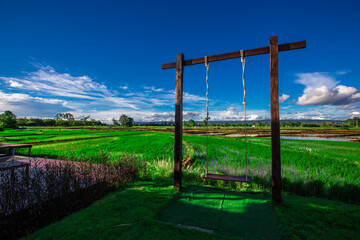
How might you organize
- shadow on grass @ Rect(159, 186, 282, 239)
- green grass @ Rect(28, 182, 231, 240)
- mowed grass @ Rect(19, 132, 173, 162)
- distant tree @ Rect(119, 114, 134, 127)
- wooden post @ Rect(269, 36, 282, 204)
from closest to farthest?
green grass @ Rect(28, 182, 231, 240), shadow on grass @ Rect(159, 186, 282, 239), wooden post @ Rect(269, 36, 282, 204), mowed grass @ Rect(19, 132, 173, 162), distant tree @ Rect(119, 114, 134, 127)

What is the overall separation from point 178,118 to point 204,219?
246 centimetres

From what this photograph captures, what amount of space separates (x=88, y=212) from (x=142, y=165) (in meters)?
3.03

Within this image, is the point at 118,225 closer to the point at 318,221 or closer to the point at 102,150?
the point at 318,221

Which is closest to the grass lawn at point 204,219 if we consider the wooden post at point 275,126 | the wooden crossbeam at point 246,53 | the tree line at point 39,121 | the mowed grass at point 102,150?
the wooden post at point 275,126

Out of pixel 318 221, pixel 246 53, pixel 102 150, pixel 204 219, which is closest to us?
pixel 318 221

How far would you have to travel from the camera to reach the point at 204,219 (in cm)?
261

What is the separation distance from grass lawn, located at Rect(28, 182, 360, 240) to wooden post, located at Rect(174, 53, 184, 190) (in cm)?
63

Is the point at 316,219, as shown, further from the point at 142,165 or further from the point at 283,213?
the point at 142,165

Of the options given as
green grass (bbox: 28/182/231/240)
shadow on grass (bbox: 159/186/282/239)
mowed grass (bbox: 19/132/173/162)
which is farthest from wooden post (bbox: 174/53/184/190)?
mowed grass (bbox: 19/132/173/162)

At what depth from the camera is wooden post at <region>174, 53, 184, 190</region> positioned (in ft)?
13.2

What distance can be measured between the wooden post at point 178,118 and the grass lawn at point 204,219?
2.06ft

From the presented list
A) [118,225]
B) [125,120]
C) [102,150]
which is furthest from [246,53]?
[125,120]

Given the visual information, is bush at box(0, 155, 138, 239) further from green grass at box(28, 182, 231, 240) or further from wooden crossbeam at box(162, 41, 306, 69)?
→ wooden crossbeam at box(162, 41, 306, 69)

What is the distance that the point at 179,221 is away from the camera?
257 cm
